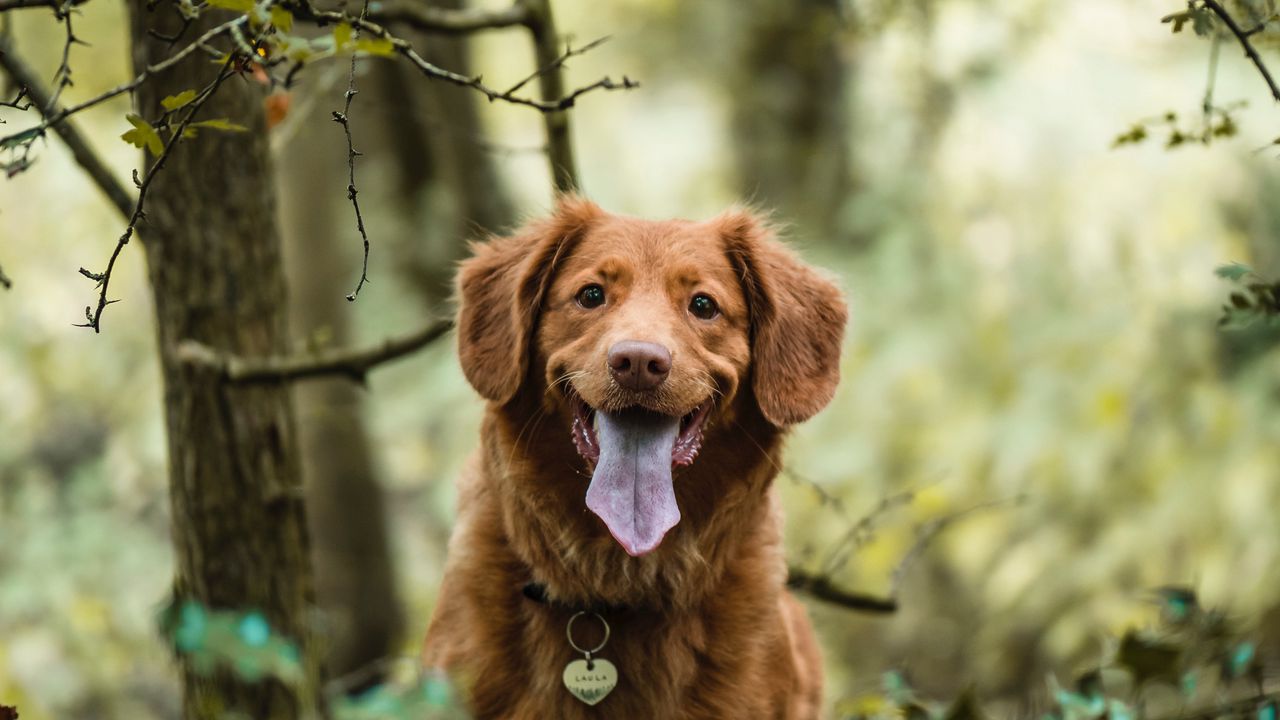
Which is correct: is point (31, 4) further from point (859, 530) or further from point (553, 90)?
point (859, 530)

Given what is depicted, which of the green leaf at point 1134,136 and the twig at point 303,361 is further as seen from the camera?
the twig at point 303,361

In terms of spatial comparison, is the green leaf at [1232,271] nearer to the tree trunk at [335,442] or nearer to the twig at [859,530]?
the twig at [859,530]

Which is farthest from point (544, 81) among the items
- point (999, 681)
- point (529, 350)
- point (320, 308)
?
point (999, 681)

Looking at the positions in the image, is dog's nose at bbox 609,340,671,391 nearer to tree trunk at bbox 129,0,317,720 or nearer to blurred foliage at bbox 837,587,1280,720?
tree trunk at bbox 129,0,317,720

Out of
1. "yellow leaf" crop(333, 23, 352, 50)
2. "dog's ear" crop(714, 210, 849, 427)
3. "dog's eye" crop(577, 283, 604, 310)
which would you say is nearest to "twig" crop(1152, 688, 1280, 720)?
"dog's ear" crop(714, 210, 849, 427)

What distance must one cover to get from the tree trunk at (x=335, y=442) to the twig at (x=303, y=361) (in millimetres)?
3877

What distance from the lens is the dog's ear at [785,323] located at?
3.32 m

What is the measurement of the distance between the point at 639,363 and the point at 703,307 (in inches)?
20.1

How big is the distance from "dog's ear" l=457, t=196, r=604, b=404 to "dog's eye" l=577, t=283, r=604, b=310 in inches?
6.1

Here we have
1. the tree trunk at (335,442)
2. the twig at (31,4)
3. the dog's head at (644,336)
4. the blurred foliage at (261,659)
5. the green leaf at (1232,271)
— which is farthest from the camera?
the tree trunk at (335,442)

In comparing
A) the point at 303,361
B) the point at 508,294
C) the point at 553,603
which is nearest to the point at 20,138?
the point at 303,361

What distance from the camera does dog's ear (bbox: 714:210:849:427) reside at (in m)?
3.32

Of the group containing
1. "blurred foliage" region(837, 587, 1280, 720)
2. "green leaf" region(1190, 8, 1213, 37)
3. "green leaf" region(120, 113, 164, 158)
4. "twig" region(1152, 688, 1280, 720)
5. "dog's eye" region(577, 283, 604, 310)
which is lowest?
"twig" region(1152, 688, 1280, 720)

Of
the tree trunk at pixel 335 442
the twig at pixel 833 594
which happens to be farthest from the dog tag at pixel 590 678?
the tree trunk at pixel 335 442
